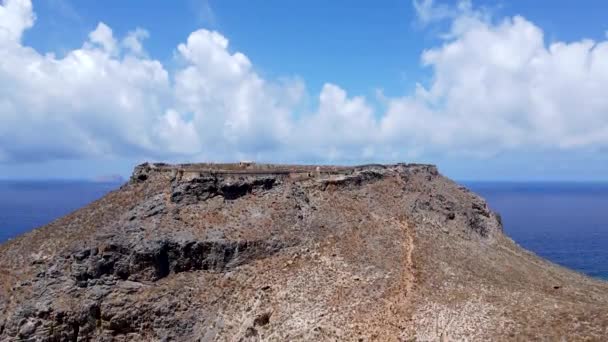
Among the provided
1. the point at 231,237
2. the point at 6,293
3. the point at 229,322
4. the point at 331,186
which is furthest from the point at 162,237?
the point at 331,186

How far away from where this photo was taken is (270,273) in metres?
39.4

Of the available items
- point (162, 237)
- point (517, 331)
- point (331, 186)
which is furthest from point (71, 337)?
point (517, 331)

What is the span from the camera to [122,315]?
123ft

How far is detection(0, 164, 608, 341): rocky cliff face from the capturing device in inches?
1332

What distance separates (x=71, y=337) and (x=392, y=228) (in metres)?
23.8

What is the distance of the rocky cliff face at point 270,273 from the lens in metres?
33.8

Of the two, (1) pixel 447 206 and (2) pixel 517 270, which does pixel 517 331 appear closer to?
(2) pixel 517 270

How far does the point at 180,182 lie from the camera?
1773 inches

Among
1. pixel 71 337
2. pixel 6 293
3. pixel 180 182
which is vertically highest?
pixel 180 182

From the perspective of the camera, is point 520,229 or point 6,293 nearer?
point 6,293

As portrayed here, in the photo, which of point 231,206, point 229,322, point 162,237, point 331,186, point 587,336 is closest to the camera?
point 587,336

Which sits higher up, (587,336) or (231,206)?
(231,206)

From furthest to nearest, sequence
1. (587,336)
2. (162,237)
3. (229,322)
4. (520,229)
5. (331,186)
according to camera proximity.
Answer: (520,229) → (331,186) → (162,237) → (229,322) → (587,336)

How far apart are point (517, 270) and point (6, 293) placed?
35.8m
